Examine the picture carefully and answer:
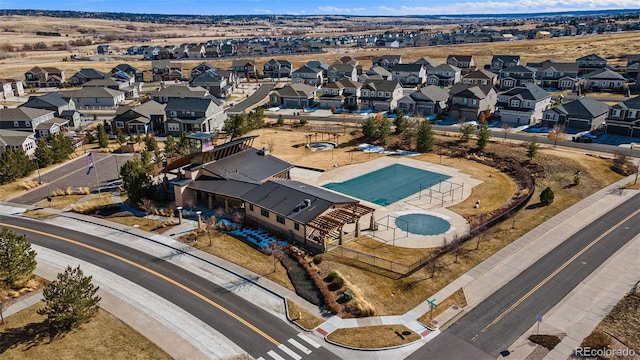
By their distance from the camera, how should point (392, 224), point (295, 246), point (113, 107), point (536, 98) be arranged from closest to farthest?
point (295, 246), point (392, 224), point (536, 98), point (113, 107)

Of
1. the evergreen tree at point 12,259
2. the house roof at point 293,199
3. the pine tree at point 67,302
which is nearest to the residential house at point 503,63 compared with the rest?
the house roof at point 293,199

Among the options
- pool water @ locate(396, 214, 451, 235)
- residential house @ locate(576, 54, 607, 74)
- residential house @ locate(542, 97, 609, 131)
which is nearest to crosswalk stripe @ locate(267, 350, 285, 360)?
pool water @ locate(396, 214, 451, 235)

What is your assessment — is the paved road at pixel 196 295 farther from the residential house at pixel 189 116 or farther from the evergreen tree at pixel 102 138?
the residential house at pixel 189 116

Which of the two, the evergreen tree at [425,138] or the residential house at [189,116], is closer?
the evergreen tree at [425,138]

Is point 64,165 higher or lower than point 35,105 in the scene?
lower

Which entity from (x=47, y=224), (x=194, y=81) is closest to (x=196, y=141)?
(x=47, y=224)

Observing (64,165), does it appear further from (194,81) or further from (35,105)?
(194,81)
